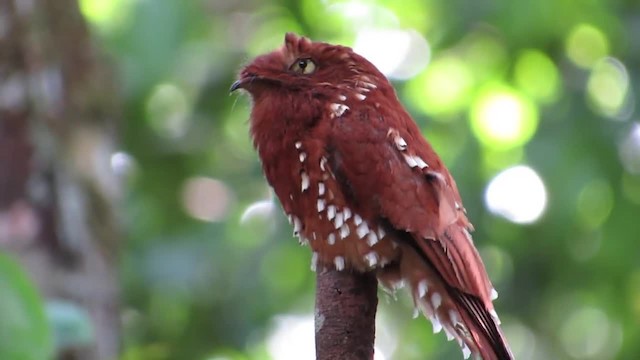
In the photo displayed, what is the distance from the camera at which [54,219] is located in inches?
198

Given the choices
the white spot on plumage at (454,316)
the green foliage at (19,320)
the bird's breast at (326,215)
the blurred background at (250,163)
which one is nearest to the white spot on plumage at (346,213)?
the bird's breast at (326,215)

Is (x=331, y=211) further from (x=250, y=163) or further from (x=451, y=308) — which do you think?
(x=250, y=163)

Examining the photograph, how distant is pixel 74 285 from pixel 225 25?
316cm

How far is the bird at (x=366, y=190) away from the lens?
3266mm

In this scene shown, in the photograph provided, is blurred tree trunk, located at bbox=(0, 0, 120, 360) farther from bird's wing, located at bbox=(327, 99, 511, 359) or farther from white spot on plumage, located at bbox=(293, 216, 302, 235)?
bird's wing, located at bbox=(327, 99, 511, 359)

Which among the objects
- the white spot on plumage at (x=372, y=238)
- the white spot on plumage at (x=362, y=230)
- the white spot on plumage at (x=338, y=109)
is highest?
the white spot on plumage at (x=338, y=109)

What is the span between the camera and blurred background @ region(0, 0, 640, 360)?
17.0ft

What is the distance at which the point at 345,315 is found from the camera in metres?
3.13

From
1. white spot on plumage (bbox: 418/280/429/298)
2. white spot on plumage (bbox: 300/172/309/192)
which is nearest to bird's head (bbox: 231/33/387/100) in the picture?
white spot on plumage (bbox: 300/172/309/192)

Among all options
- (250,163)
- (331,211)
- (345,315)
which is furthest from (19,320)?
(250,163)

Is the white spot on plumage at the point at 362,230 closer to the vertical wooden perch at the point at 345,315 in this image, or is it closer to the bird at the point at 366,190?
the bird at the point at 366,190

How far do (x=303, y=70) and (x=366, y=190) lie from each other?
0.44 m

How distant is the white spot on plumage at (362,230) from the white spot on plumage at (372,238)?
1cm

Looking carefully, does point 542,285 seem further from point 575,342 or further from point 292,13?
point 292,13
